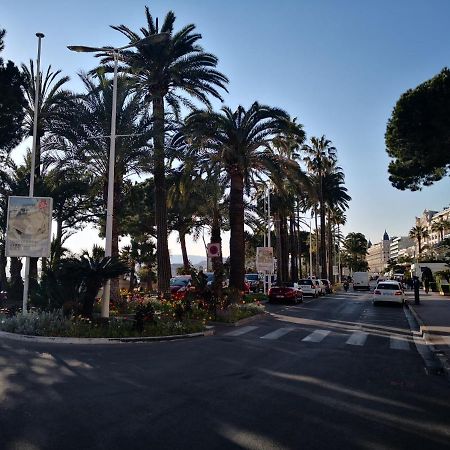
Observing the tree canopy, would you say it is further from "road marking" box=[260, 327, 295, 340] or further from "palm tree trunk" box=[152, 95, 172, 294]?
"palm tree trunk" box=[152, 95, 172, 294]

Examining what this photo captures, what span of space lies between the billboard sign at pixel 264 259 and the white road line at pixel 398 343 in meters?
19.6

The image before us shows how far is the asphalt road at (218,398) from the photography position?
5391 mm

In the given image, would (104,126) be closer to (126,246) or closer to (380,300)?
(380,300)

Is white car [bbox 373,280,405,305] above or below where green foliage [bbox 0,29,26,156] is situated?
below

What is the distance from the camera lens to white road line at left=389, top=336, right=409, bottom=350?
1354 cm

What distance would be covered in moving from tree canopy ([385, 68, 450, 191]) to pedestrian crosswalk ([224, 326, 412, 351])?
540cm

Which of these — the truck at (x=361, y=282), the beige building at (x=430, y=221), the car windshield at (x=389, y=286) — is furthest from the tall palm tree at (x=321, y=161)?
the beige building at (x=430, y=221)

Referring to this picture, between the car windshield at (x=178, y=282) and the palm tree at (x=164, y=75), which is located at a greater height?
the palm tree at (x=164, y=75)

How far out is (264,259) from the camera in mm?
35500

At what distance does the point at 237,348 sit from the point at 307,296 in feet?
104

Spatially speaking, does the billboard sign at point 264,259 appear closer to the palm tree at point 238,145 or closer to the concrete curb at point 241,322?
the palm tree at point 238,145

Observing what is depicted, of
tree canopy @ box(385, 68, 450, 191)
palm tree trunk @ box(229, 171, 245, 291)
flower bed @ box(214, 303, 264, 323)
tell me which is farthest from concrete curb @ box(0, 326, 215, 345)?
palm tree trunk @ box(229, 171, 245, 291)

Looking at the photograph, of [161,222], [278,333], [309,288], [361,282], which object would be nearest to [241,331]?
[278,333]

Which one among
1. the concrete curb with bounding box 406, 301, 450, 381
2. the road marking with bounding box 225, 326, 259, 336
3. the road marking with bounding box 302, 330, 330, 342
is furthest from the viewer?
the road marking with bounding box 225, 326, 259, 336
